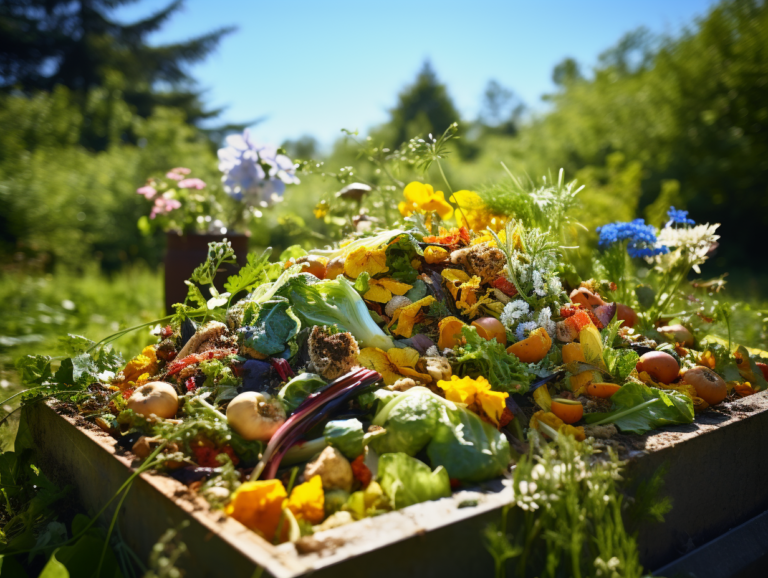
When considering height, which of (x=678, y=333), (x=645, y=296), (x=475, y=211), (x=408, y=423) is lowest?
(x=408, y=423)

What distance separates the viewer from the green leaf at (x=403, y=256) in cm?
290

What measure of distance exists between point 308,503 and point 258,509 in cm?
15

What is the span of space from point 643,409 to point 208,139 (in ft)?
89.1

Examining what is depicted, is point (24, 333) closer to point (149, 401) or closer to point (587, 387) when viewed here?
point (149, 401)

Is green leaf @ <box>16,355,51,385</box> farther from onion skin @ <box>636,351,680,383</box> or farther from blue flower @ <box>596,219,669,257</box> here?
blue flower @ <box>596,219,669,257</box>

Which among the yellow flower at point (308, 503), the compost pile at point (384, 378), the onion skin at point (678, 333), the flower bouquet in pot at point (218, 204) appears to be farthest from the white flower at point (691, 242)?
the yellow flower at point (308, 503)

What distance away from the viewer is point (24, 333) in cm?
605

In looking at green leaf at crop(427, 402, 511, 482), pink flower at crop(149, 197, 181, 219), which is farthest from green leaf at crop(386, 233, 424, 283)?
pink flower at crop(149, 197, 181, 219)

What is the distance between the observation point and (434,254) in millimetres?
Result: 2941

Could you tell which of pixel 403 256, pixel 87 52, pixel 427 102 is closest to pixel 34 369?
pixel 403 256

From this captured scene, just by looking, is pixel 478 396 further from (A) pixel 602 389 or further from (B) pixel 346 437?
(A) pixel 602 389

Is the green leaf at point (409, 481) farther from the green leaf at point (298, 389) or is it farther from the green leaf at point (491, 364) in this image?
the green leaf at point (491, 364)

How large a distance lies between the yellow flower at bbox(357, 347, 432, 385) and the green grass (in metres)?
2.66

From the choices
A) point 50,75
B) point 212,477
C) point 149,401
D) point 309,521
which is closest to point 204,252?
point 149,401
